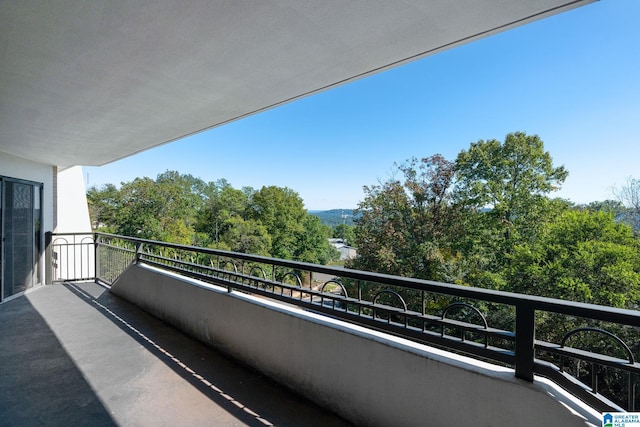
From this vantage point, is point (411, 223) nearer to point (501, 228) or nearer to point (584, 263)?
point (501, 228)

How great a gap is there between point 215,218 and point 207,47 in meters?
31.6

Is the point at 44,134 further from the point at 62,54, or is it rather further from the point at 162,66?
the point at 162,66

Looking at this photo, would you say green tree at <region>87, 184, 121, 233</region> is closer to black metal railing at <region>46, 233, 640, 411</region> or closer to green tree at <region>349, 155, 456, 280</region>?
green tree at <region>349, 155, 456, 280</region>

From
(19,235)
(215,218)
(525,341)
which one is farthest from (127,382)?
(215,218)

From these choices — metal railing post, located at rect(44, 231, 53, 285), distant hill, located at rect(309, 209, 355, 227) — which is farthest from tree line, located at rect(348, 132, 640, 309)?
distant hill, located at rect(309, 209, 355, 227)

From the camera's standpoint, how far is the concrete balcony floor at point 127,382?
1.95m

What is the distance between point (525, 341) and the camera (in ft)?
4.46

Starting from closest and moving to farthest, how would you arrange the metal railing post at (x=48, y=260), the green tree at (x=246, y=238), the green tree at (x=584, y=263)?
the metal railing post at (x=48, y=260) → the green tree at (x=584, y=263) → the green tree at (x=246, y=238)

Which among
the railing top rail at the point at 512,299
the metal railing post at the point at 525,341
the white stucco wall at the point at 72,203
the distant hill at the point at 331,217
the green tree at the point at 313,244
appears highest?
the white stucco wall at the point at 72,203

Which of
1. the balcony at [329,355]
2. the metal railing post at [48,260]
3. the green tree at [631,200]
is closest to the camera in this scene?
the balcony at [329,355]

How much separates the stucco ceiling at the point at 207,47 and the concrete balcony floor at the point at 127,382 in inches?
87.2

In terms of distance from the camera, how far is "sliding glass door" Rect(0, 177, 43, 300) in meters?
4.59

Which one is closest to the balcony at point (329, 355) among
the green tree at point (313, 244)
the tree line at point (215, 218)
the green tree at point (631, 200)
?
the green tree at point (631, 200)

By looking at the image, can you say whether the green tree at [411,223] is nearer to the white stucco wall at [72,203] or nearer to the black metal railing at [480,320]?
the white stucco wall at [72,203]
